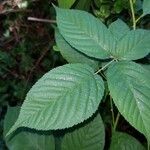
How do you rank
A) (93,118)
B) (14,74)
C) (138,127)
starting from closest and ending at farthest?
(138,127)
(93,118)
(14,74)

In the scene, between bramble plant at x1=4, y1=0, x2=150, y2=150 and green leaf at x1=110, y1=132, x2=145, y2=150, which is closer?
bramble plant at x1=4, y1=0, x2=150, y2=150

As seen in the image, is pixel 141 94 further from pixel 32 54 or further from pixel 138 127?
pixel 32 54

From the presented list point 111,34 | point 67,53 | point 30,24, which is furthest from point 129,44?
point 30,24

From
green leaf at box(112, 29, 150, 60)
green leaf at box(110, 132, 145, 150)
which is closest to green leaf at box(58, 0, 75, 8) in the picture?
green leaf at box(112, 29, 150, 60)

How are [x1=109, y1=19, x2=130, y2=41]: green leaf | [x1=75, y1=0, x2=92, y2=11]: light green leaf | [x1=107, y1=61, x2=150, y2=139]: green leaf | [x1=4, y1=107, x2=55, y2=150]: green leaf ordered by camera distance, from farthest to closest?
[x1=75, y1=0, x2=92, y2=11]: light green leaf, [x1=4, y1=107, x2=55, y2=150]: green leaf, [x1=109, y1=19, x2=130, y2=41]: green leaf, [x1=107, y1=61, x2=150, y2=139]: green leaf

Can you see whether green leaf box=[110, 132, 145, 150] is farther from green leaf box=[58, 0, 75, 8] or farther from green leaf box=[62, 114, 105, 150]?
green leaf box=[58, 0, 75, 8]
